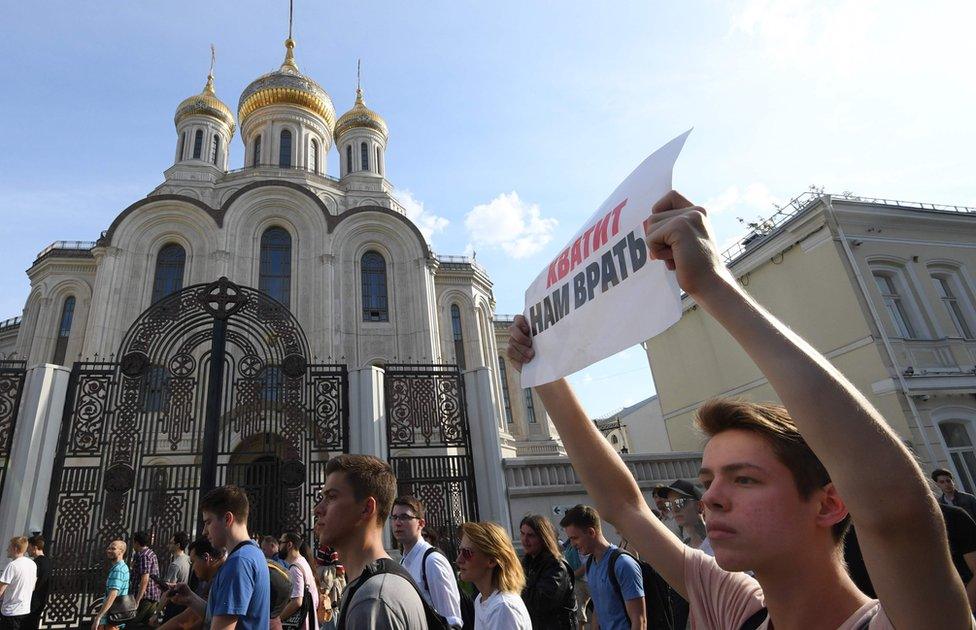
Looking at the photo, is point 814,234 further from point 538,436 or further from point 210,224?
point 210,224

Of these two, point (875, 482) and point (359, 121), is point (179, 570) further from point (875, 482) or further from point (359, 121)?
point (359, 121)

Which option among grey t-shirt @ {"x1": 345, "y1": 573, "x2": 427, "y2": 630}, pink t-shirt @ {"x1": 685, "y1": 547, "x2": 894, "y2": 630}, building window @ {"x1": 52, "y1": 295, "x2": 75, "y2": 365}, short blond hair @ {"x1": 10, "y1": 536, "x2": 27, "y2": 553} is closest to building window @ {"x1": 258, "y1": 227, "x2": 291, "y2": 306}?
building window @ {"x1": 52, "y1": 295, "x2": 75, "y2": 365}

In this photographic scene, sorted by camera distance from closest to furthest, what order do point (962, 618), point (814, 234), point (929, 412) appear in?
point (962, 618) → point (929, 412) → point (814, 234)

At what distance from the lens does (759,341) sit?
0.95 metres

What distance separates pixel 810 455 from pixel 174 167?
28.2 meters

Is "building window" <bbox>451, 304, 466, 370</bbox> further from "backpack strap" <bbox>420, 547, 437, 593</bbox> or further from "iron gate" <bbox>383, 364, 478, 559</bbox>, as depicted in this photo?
"backpack strap" <bbox>420, 547, 437, 593</bbox>

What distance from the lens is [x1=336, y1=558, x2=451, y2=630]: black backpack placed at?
6.28ft

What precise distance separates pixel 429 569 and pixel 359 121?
2739cm

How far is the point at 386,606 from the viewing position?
1822 millimetres

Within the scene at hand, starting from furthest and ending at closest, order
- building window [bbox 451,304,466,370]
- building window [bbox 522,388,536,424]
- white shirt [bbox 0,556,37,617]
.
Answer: building window [bbox 522,388,536,424] < building window [bbox 451,304,466,370] < white shirt [bbox 0,556,37,617]

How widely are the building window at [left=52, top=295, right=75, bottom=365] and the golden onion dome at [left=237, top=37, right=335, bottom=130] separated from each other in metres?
11.7

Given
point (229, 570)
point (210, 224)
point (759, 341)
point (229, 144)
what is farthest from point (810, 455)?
point (229, 144)

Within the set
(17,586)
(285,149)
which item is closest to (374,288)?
(285,149)

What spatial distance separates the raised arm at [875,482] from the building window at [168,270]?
20860 mm
